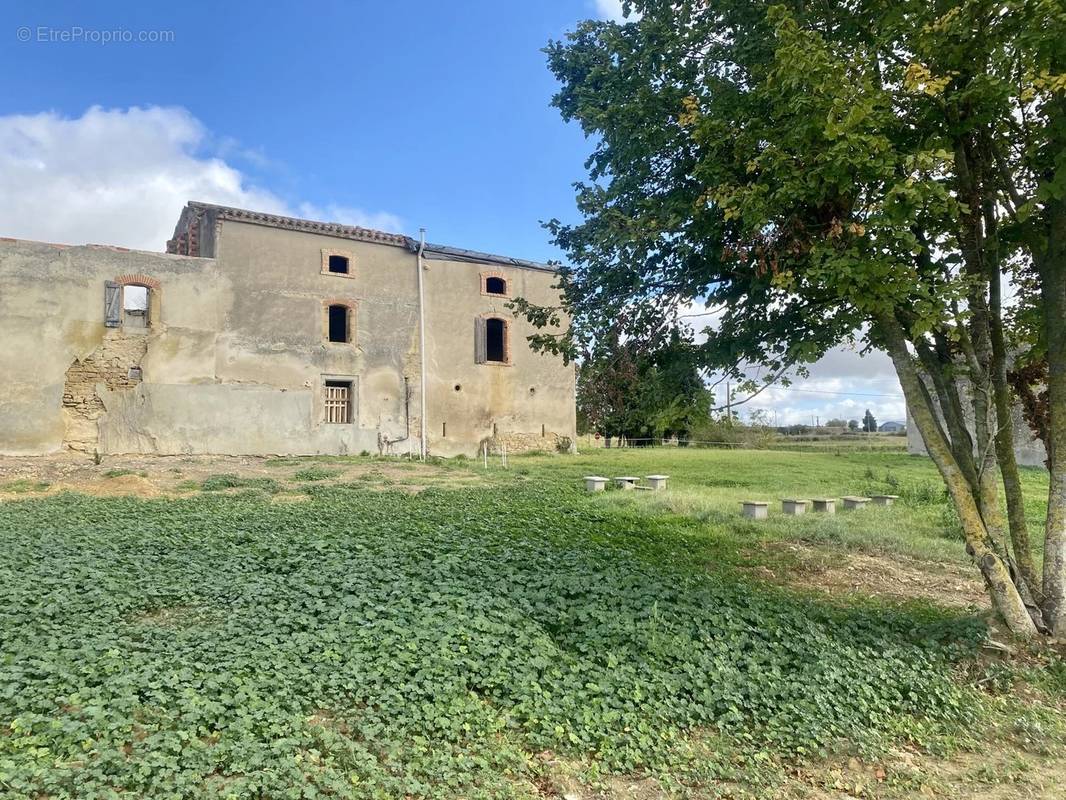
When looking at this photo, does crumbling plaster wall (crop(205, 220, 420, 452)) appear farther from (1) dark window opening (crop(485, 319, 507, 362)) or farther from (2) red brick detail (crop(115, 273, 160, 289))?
(1) dark window opening (crop(485, 319, 507, 362))

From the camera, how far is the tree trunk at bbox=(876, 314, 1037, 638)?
4.84m

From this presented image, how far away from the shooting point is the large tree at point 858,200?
4.44m

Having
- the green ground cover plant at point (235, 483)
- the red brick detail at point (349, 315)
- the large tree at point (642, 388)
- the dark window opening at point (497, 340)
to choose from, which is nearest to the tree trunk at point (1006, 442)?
the large tree at point (642, 388)

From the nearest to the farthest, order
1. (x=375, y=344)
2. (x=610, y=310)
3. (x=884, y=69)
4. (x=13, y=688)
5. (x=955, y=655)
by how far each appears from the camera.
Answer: (x=13, y=688) → (x=955, y=655) → (x=884, y=69) → (x=610, y=310) → (x=375, y=344)

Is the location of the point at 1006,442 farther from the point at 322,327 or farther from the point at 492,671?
the point at 322,327

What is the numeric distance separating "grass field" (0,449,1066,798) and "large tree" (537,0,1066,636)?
130 cm

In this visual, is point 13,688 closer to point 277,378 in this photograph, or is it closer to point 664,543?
point 664,543

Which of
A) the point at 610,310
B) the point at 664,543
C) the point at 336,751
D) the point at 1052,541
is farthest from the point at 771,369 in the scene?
the point at 336,751

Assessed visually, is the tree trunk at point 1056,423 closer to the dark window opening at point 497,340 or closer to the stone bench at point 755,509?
the stone bench at point 755,509

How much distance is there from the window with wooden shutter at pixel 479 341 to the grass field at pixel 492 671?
14581 mm

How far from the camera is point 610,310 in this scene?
5730mm

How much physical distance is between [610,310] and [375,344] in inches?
627

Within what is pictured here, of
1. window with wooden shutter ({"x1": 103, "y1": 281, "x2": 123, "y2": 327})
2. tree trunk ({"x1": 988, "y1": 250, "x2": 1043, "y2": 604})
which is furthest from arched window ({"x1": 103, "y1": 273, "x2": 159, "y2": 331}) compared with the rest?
tree trunk ({"x1": 988, "y1": 250, "x2": 1043, "y2": 604})

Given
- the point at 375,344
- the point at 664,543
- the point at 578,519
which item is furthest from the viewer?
the point at 375,344
